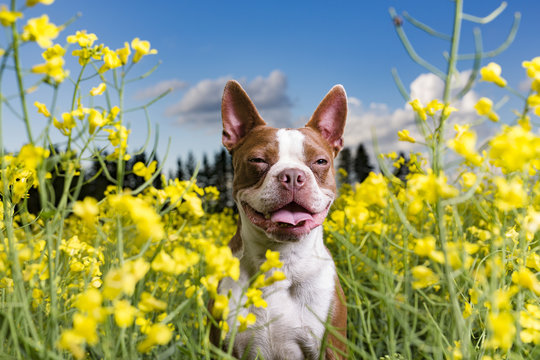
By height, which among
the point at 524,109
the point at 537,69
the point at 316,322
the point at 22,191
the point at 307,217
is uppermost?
the point at 537,69

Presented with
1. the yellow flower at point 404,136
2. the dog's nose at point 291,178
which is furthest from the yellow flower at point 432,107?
the dog's nose at point 291,178

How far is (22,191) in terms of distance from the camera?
1.89 metres

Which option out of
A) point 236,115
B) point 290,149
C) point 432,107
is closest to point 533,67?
point 432,107

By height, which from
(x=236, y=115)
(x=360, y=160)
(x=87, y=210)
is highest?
(x=236, y=115)

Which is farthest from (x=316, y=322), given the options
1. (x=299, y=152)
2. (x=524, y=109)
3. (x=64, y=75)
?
(x=64, y=75)

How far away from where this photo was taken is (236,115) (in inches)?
109

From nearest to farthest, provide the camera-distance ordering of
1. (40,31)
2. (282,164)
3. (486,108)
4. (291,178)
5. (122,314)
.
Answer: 1. (122,314)
2. (40,31)
3. (486,108)
4. (291,178)
5. (282,164)

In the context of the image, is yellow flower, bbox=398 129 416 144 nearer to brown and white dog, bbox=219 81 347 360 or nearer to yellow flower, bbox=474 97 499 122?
yellow flower, bbox=474 97 499 122

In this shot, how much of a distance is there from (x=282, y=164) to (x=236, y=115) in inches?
23.2

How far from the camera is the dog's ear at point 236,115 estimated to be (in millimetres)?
2656

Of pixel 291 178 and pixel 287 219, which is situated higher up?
pixel 291 178

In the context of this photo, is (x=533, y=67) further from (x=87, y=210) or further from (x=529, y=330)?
(x=87, y=210)

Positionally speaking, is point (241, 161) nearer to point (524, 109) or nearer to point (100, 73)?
point (100, 73)

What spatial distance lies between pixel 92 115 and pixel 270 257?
27.3 inches
